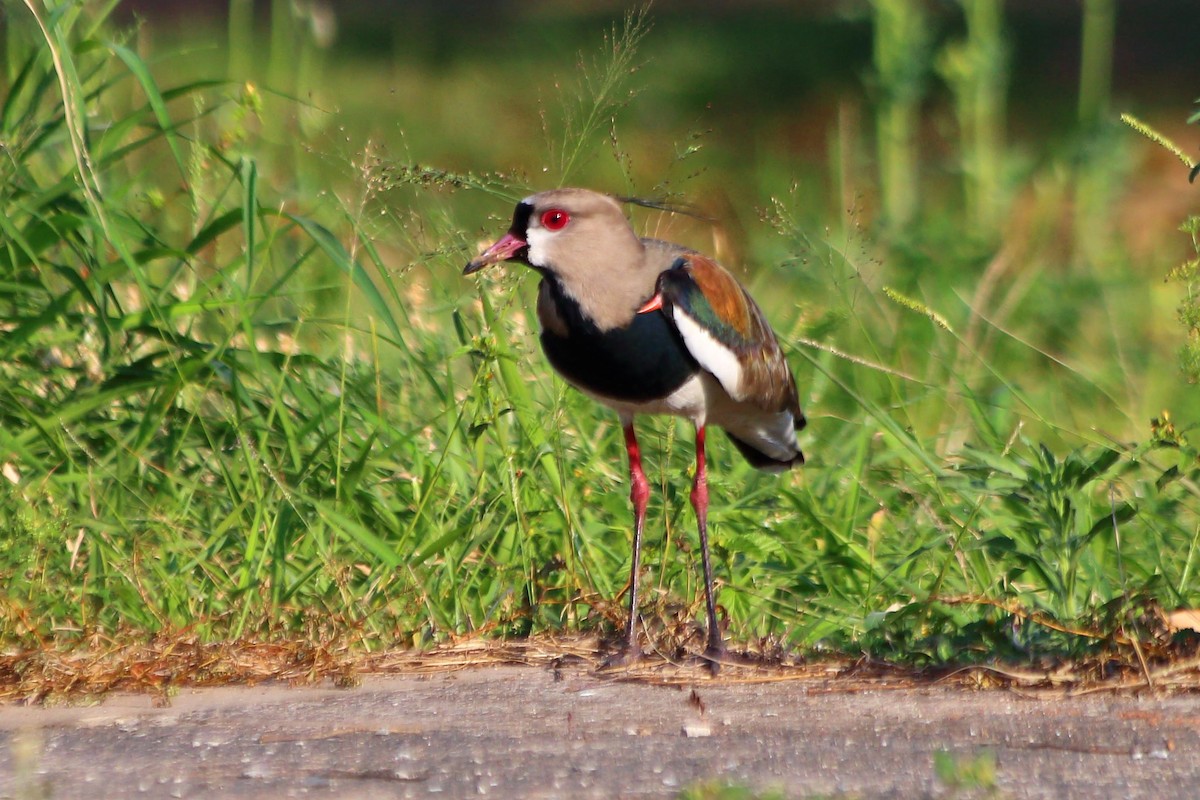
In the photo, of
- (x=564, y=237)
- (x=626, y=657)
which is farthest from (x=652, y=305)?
(x=626, y=657)

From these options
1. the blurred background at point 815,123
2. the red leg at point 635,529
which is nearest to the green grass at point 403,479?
the red leg at point 635,529

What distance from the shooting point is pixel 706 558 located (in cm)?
384

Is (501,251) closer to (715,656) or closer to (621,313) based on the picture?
(621,313)

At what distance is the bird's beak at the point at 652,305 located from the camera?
3.81 m

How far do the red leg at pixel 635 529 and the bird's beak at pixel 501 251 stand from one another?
528 mm

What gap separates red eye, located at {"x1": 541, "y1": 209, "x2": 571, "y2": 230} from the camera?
3809mm

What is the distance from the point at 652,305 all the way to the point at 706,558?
22.7 inches

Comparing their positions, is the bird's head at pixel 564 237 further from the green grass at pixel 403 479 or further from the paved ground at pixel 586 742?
the paved ground at pixel 586 742

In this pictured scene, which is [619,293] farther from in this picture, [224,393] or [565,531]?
[224,393]

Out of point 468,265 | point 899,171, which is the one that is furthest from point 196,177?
point 899,171

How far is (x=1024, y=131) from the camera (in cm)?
1227

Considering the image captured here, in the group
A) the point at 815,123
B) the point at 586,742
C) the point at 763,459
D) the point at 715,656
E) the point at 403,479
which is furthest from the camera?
the point at 815,123

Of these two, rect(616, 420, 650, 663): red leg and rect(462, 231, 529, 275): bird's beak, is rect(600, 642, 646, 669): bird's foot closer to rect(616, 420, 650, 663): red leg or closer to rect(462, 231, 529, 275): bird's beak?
rect(616, 420, 650, 663): red leg

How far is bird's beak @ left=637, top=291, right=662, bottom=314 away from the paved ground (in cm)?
86
